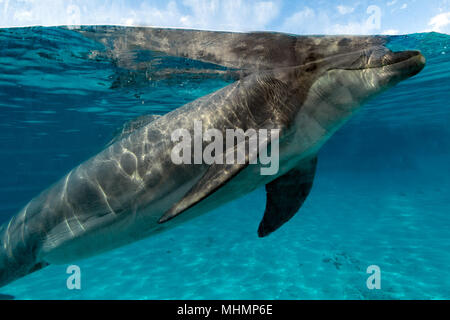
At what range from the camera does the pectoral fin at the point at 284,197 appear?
4652mm

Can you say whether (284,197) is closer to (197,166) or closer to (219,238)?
(197,166)

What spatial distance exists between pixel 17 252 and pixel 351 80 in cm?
521

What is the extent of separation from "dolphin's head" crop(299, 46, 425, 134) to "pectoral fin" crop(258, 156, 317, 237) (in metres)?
1.27

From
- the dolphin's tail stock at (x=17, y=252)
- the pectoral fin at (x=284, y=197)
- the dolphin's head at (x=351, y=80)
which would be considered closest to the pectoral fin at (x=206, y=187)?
the dolphin's head at (x=351, y=80)

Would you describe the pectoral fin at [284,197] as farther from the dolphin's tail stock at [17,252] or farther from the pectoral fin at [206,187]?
the dolphin's tail stock at [17,252]

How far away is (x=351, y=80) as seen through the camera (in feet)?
10.9

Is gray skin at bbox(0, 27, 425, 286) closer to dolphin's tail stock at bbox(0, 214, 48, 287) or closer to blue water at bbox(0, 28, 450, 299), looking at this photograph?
dolphin's tail stock at bbox(0, 214, 48, 287)

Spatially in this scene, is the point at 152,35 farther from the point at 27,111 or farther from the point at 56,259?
the point at 27,111

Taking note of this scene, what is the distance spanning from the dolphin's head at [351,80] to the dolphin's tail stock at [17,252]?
14.3 feet

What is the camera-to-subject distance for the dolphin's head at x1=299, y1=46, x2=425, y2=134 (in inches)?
124

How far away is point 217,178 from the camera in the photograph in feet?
9.64

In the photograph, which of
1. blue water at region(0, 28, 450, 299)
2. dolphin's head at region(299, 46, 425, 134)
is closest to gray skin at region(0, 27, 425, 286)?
dolphin's head at region(299, 46, 425, 134)

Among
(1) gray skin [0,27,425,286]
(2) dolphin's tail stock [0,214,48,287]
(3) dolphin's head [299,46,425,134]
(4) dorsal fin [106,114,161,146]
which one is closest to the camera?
(3) dolphin's head [299,46,425,134]
